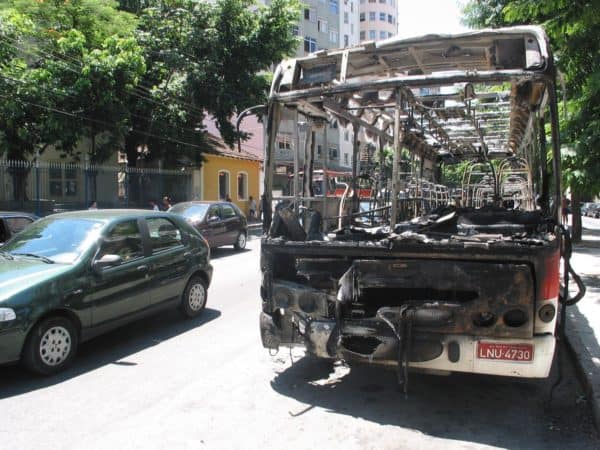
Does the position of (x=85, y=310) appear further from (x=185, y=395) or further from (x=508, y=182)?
(x=508, y=182)

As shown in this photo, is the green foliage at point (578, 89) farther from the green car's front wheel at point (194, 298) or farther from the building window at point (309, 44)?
the building window at point (309, 44)

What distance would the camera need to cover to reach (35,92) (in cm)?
1641

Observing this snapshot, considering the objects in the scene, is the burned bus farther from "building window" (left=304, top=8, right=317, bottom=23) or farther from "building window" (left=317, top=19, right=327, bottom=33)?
"building window" (left=317, top=19, right=327, bottom=33)

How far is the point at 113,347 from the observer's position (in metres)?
5.93

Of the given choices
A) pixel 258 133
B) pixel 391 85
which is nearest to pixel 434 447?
pixel 391 85

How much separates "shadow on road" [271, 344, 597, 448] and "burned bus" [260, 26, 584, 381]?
0.42 meters

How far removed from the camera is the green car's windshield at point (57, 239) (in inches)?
220

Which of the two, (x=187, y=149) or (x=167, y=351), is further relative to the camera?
(x=187, y=149)

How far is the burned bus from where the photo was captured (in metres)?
3.81

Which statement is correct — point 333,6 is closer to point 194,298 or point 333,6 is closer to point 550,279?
point 194,298

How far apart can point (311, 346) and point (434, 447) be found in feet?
3.92

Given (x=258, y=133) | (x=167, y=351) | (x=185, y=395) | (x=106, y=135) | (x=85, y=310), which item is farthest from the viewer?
(x=258, y=133)

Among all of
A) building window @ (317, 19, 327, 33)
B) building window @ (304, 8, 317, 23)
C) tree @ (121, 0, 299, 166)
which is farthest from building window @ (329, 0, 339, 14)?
tree @ (121, 0, 299, 166)

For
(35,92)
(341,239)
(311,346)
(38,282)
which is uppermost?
(35,92)
